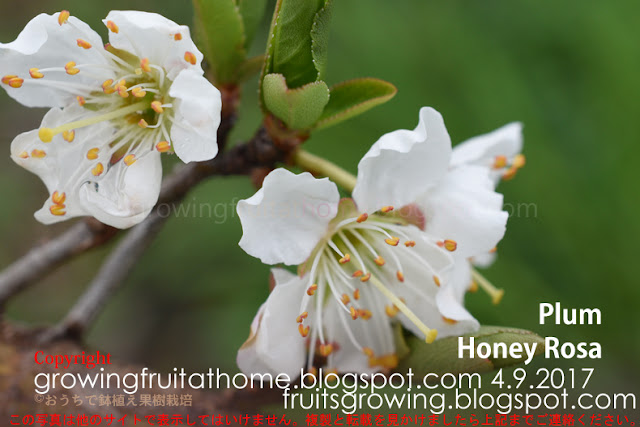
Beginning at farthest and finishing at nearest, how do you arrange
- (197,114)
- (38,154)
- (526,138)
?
(526,138) → (38,154) → (197,114)

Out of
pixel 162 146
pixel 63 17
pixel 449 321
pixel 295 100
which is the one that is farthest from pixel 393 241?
pixel 63 17

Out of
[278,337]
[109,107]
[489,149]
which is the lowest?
[278,337]

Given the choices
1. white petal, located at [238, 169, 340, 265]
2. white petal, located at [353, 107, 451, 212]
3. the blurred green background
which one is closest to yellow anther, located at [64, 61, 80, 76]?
white petal, located at [238, 169, 340, 265]

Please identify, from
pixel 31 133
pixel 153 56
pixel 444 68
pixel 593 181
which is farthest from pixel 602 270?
pixel 31 133

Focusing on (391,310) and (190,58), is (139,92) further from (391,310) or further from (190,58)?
(391,310)

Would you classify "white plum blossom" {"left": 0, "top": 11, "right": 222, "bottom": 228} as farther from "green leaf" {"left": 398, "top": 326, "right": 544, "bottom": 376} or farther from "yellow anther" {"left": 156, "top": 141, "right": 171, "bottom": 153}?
"green leaf" {"left": 398, "top": 326, "right": 544, "bottom": 376}

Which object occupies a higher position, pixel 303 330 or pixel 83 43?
pixel 83 43
